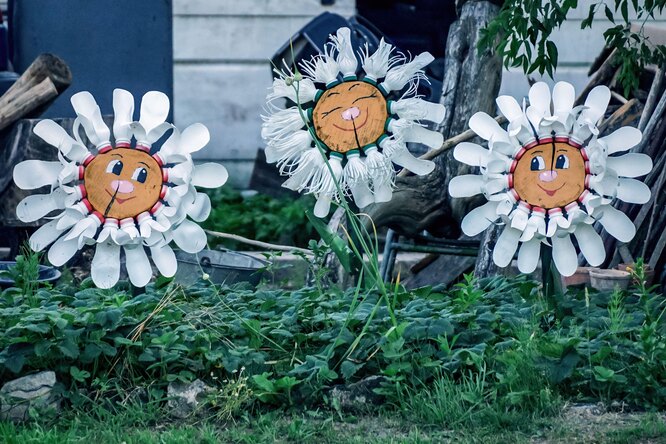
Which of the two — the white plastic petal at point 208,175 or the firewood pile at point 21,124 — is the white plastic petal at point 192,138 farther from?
the firewood pile at point 21,124

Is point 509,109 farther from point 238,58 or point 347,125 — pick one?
point 238,58

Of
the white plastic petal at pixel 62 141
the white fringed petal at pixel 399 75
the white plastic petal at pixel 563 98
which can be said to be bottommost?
the white plastic petal at pixel 62 141

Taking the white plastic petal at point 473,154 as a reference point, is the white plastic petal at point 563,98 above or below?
above

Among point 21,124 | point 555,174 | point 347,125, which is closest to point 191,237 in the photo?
point 347,125

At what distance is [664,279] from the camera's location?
5.42 m

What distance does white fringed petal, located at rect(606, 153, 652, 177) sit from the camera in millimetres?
4273

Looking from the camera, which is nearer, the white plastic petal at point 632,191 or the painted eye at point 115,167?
the painted eye at point 115,167

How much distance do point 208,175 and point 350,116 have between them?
600mm

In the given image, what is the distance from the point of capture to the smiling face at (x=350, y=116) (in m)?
4.40

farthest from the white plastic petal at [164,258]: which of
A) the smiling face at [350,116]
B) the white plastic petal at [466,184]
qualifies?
the white plastic petal at [466,184]

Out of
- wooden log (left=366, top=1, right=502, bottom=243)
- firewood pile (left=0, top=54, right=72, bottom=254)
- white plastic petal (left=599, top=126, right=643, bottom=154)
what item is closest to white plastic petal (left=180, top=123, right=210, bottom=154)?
white plastic petal (left=599, top=126, right=643, bottom=154)

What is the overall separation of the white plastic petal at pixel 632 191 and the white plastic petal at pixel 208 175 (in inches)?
58.5


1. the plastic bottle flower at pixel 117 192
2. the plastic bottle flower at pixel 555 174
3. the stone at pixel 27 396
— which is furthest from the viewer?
the plastic bottle flower at pixel 555 174

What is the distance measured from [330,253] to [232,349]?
1586 millimetres
